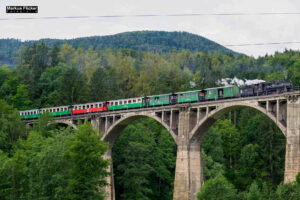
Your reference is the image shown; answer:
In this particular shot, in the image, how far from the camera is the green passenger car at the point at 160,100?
76.1 m

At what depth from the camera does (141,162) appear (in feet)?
285

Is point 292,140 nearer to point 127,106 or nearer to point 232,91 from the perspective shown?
point 232,91

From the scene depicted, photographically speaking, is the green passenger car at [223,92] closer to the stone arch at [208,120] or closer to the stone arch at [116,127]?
the stone arch at [208,120]

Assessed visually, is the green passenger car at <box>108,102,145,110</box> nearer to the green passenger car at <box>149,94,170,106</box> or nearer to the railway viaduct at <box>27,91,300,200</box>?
the railway viaduct at <box>27,91,300,200</box>

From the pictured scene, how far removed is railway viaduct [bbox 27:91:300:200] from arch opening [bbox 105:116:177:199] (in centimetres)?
195

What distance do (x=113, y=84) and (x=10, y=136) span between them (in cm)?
5370

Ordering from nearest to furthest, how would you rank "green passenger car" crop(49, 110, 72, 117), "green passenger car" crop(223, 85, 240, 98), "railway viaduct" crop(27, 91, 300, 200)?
1. "railway viaduct" crop(27, 91, 300, 200)
2. "green passenger car" crop(223, 85, 240, 98)
3. "green passenger car" crop(49, 110, 72, 117)

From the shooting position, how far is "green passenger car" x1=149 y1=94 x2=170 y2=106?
76.1 meters

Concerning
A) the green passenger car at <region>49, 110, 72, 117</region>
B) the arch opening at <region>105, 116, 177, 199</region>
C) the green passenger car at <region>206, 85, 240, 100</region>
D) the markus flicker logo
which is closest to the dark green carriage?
the arch opening at <region>105, 116, 177, 199</region>

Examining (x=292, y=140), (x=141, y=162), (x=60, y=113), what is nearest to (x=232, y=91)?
(x=292, y=140)

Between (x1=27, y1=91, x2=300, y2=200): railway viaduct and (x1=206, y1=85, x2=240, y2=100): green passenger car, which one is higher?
(x1=206, y1=85, x2=240, y2=100): green passenger car

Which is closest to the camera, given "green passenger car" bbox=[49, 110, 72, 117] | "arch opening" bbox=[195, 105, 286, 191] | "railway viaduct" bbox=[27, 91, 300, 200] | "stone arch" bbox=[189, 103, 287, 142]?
"railway viaduct" bbox=[27, 91, 300, 200]

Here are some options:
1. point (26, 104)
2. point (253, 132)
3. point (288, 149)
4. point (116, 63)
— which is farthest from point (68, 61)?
point (288, 149)

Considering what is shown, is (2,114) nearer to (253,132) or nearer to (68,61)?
(253,132)
